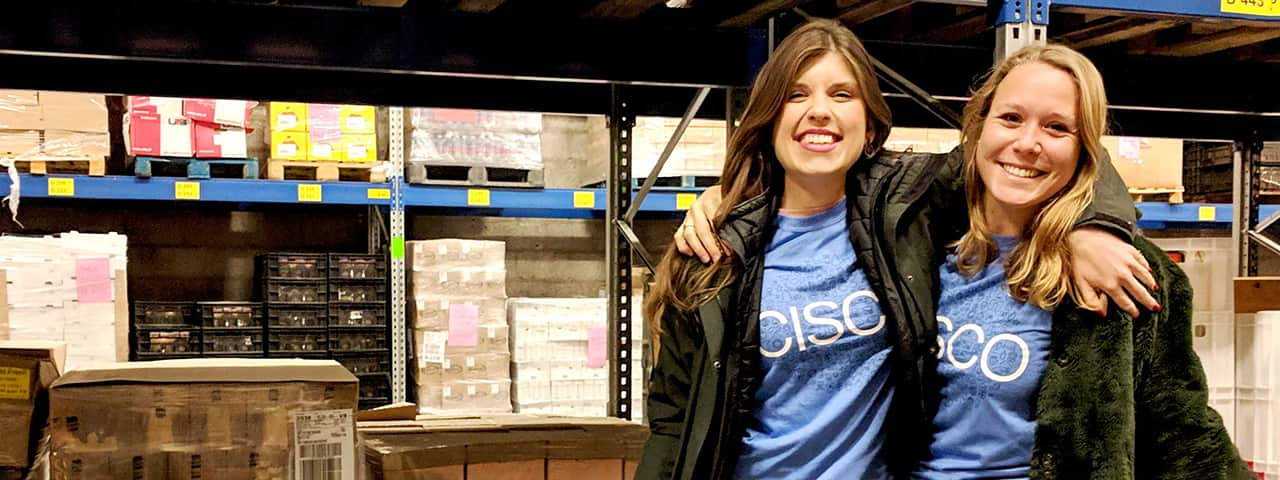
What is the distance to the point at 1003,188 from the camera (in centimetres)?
196

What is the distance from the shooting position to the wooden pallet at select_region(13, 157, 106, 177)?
8070mm

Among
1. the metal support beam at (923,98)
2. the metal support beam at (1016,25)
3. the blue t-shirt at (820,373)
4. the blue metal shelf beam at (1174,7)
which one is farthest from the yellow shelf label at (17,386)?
the blue metal shelf beam at (1174,7)

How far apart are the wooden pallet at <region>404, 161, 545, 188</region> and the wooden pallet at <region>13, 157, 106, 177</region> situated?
7.14 ft

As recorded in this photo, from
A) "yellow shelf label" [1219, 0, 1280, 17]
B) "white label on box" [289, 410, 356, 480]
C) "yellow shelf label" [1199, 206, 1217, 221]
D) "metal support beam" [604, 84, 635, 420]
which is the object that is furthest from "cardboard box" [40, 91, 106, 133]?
"yellow shelf label" [1199, 206, 1217, 221]

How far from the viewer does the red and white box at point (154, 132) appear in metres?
8.32

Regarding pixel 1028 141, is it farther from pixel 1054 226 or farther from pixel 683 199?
pixel 683 199

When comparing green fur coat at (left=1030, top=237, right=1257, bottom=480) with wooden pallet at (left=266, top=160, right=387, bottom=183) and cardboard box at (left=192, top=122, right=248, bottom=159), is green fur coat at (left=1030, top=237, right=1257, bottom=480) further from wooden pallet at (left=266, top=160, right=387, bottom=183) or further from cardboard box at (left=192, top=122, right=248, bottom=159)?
cardboard box at (left=192, top=122, right=248, bottom=159)

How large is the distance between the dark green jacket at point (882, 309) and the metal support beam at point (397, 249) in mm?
6675

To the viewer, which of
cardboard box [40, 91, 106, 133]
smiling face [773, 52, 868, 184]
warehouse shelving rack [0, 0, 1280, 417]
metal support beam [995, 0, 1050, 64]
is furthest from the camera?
cardboard box [40, 91, 106, 133]

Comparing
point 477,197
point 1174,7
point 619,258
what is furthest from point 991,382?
point 477,197

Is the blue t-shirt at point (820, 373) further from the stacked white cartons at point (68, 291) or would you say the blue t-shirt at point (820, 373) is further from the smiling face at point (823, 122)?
the stacked white cartons at point (68, 291)

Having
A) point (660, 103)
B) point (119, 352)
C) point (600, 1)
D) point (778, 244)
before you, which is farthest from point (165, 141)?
point (778, 244)

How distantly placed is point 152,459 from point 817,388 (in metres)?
1.90

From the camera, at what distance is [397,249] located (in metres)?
8.79
